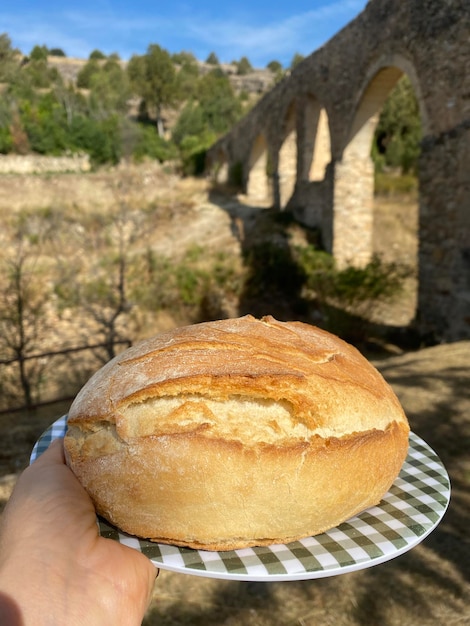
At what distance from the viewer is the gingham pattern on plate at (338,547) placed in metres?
1.03

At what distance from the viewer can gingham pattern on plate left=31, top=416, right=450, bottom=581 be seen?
1.03 m

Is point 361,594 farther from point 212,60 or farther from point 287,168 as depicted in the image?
point 212,60

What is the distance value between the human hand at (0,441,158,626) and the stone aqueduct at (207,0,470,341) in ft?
22.5

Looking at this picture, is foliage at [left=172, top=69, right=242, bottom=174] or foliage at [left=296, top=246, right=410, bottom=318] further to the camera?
foliage at [left=172, top=69, right=242, bottom=174]

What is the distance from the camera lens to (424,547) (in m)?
2.07

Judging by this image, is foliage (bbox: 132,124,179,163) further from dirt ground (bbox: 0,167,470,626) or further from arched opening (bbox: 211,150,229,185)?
dirt ground (bbox: 0,167,470,626)

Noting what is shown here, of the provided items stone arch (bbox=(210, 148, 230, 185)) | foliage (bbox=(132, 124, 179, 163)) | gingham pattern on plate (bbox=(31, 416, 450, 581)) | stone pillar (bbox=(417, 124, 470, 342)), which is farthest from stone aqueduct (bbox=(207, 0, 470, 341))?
foliage (bbox=(132, 124, 179, 163))

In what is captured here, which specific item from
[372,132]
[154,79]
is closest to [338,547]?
[372,132]

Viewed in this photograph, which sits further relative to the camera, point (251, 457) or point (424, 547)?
point (424, 547)

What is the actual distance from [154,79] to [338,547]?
4816 cm

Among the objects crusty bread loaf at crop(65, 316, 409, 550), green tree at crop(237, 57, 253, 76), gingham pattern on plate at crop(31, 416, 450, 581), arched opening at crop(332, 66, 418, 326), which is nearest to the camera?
gingham pattern on plate at crop(31, 416, 450, 581)

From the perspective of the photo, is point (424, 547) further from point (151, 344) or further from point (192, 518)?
point (151, 344)

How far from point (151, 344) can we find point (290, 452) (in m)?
0.57

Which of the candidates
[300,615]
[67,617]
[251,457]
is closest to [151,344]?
[251,457]
